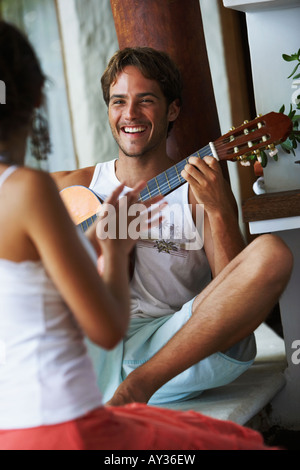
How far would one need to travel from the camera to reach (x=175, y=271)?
2.08m

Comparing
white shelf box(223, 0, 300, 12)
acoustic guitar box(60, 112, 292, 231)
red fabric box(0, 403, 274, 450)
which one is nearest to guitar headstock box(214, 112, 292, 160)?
acoustic guitar box(60, 112, 292, 231)

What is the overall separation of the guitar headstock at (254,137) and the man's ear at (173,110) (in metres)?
0.47

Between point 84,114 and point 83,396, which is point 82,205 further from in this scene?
point 84,114

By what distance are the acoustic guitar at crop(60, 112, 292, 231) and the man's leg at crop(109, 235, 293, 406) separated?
0.31 meters

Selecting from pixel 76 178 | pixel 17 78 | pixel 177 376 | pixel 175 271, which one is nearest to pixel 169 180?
pixel 175 271

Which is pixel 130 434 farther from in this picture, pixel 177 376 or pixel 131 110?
pixel 131 110

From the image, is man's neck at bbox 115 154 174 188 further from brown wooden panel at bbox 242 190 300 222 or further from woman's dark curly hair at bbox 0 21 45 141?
woman's dark curly hair at bbox 0 21 45 141

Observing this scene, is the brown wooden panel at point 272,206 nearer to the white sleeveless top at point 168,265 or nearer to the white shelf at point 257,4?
the white sleeveless top at point 168,265

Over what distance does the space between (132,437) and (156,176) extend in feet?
3.88

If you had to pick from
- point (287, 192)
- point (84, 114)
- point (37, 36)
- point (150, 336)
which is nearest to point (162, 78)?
point (287, 192)

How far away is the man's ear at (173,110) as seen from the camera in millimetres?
2381

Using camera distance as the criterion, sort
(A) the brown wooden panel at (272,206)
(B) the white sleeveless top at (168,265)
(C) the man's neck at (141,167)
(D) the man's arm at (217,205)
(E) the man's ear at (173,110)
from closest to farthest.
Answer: (A) the brown wooden panel at (272,206) < (D) the man's arm at (217,205) < (B) the white sleeveless top at (168,265) < (C) the man's neck at (141,167) < (E) the man's ear at (173,110)

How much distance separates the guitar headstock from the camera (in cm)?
189

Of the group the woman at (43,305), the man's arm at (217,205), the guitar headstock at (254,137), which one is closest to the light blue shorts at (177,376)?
Result: the man's arm at (217,205)
